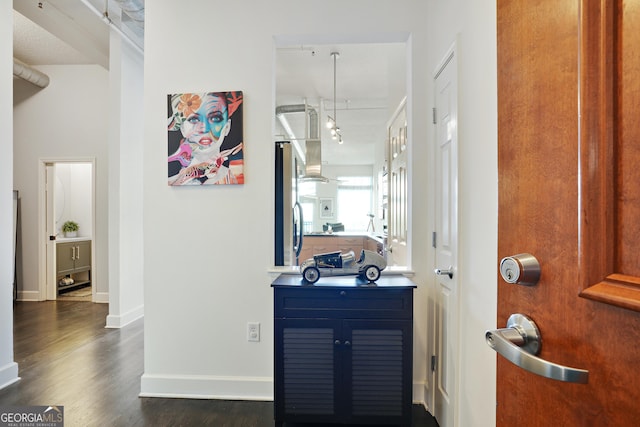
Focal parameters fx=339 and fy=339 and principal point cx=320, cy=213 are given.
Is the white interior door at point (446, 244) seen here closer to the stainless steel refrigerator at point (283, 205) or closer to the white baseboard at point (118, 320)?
the stainless steel refrigerator at point (283, 205)

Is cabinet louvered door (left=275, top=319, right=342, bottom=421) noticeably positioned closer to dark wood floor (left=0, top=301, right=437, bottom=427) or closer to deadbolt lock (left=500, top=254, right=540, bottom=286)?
dark wood floor (left=0, top=301, right=437, bottom=427)

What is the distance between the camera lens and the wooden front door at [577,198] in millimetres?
413

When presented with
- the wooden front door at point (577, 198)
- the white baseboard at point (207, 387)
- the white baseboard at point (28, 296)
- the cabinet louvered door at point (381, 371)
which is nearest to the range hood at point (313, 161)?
the white baseboard at point (207, 387)

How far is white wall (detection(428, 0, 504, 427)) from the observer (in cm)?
134

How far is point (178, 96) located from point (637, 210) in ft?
8.32

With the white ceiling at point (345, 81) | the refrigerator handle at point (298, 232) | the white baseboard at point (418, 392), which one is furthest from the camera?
the white ceiling at point (345, 81)

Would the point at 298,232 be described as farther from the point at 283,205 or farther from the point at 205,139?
the point at 205,139

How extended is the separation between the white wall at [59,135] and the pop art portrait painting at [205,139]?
3.34 metres

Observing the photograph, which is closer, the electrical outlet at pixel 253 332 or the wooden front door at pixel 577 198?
the wooden front door at pixel 577 198

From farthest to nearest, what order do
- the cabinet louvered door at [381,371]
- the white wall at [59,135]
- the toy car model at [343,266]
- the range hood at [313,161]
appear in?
the range hood at [313,161], the white wall at [59,135], the toy car model at [343,266], the cabinet louvered door at [381,371]

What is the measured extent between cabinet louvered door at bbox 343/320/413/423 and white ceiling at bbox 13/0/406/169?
2256mm

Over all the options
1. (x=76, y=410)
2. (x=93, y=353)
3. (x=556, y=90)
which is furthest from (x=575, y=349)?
(x=93, y=353)

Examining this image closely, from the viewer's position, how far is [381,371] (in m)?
1.90

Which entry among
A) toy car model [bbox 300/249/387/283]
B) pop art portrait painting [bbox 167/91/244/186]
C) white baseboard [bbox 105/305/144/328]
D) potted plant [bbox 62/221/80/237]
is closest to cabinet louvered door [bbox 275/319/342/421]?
toy car model [bbox 300/249/387/283]
